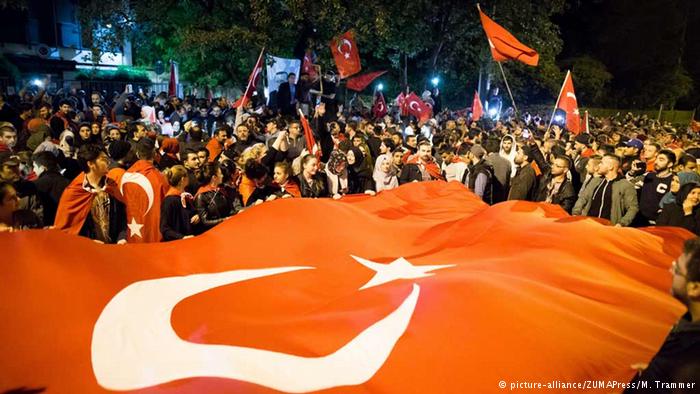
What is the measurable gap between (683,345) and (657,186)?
559cm

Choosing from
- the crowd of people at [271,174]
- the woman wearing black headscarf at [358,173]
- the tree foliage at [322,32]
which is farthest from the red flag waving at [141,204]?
the tree foliage at [322,32]

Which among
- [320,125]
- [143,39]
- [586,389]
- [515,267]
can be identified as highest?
[143,39]

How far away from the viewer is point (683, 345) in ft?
8.61

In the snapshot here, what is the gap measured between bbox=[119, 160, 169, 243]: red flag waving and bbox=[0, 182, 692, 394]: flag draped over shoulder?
87cm

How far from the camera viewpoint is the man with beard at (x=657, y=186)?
294 inches

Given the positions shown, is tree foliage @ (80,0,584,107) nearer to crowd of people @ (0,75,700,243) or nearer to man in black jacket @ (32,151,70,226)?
crowd of people @ (0,75,700,243)

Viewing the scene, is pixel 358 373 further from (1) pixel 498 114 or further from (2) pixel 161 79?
(2) pixel 161 79

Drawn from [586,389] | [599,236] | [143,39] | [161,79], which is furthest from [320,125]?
[161,79]

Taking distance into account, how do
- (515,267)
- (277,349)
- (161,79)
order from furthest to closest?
(161,79)
(515,267)
(277,349)

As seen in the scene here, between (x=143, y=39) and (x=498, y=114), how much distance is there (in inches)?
678

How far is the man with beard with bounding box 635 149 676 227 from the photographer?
7.46 m

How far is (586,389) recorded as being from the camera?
12.0ft

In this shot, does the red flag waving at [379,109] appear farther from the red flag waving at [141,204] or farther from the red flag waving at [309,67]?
the red flag waving at [141,204]

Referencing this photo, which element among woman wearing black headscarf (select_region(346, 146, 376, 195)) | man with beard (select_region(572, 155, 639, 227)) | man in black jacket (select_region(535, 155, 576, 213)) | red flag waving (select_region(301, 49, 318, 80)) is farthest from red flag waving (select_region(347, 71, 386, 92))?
man with beard (select_region(572, 155, 639, 227))
